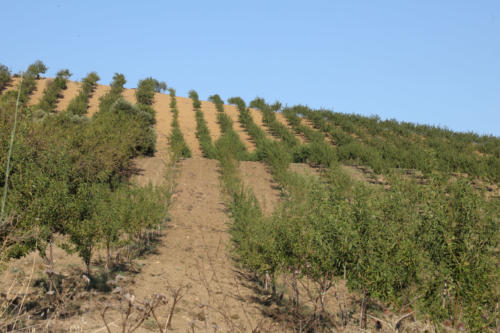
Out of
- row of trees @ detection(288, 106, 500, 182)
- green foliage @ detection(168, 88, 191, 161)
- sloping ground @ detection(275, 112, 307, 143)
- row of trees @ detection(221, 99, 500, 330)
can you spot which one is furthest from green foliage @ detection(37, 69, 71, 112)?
row of trees @ detection(221, 99, 500, 330)

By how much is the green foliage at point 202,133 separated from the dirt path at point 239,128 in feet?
13.7

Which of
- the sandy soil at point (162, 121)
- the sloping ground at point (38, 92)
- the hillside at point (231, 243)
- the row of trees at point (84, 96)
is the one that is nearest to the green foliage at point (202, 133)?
the hillside at point (231, 243)

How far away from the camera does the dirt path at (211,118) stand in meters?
49.1

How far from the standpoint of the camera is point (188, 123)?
52281mm

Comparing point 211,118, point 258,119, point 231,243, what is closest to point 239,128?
point 211,118

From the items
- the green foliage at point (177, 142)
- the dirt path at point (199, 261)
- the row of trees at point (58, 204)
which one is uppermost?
the green foliage at point (177, 142)

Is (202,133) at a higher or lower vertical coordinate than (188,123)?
lower

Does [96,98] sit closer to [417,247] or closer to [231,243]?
[231,243]

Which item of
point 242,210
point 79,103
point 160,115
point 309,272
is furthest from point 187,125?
point 309,272

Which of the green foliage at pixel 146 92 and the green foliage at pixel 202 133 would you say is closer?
the green foliage at pixel 202 133

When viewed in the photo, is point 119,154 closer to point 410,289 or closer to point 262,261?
point 262,261

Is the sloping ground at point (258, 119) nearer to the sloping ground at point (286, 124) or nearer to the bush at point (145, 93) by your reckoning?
the sloping ground at point (286, 124)

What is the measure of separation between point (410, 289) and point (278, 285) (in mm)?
9457

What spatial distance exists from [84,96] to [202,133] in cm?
2005
